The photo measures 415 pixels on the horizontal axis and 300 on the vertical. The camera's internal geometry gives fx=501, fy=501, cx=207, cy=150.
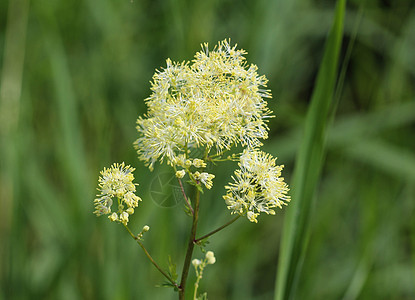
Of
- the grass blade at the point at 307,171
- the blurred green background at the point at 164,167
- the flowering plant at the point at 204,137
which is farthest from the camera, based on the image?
the blurred green background at the point at 164,167

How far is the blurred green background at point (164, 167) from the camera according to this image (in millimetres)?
3022

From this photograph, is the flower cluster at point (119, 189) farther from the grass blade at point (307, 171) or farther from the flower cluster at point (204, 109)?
the grass blade at point (307, 171)

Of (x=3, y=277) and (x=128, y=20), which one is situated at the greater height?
(x=128, y=20)

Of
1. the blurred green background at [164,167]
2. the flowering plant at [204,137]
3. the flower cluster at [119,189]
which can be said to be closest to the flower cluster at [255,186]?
the flowering plant at [204,137]

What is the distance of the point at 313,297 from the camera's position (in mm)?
3729

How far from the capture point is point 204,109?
1405 mm

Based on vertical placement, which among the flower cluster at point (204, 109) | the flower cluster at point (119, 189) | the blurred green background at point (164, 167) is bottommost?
the flower cluster at point (119, 189)

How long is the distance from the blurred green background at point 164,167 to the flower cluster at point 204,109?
107cm

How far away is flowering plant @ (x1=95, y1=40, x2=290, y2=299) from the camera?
139 centimetres

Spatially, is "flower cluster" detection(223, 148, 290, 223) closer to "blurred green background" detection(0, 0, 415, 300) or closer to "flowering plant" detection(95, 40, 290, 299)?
"flowering plant" detection(95, 40, 290, 299)

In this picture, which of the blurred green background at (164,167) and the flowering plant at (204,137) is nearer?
the flowering plant at (204,137)

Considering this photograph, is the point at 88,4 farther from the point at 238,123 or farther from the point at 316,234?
the point at 238,123

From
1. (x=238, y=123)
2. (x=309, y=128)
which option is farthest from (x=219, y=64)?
(x=309, y=128)

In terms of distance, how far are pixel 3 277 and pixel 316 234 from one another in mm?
2426
